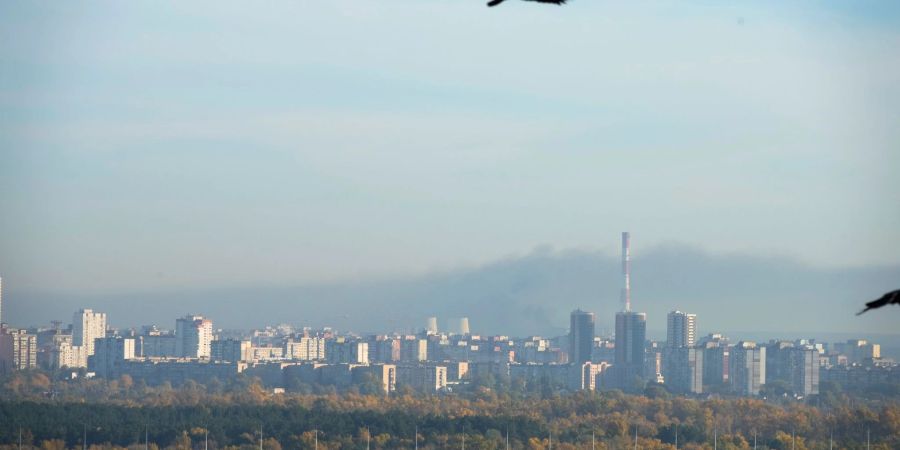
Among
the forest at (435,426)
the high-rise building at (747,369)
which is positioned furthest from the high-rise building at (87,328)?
the forest at (435,426)

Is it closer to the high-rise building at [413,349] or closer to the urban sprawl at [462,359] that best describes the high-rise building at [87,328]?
the urban sprawl at [462,359]

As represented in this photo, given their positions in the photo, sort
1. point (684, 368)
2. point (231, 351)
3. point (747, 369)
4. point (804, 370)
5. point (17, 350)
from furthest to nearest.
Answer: point (231, 351) → point (684, 368) → point (747, 369) → point (804, 370) → point (17, 350)

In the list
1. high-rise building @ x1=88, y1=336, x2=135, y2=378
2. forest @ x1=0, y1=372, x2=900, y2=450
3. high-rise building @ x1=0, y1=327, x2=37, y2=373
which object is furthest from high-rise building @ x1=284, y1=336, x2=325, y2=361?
forest @ x1=0, y1=372, x2=900, y2=450

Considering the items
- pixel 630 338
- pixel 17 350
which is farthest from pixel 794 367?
pixel 17 350

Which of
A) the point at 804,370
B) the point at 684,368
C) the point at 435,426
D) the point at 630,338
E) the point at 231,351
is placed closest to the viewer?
the point at 435,426

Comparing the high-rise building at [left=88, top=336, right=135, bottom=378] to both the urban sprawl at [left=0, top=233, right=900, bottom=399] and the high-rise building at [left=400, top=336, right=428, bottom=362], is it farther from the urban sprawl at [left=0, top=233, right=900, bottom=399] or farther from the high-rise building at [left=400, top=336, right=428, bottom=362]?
the high-rise building at [left=400, top=336, right=428, bottom=362]

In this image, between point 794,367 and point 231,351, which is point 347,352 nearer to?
point 231,351

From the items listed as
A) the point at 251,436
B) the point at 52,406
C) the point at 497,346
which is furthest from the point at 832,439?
the point at 497,346
